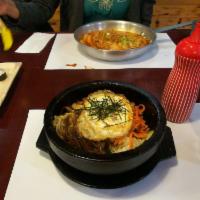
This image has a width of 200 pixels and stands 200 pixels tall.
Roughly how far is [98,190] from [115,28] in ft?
3.64

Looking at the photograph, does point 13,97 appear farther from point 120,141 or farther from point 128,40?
point 128,40

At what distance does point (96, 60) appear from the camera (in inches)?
55.7

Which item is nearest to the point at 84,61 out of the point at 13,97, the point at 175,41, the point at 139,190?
the point at 13,97

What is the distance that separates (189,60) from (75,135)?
410 mm

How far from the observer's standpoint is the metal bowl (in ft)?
4.42

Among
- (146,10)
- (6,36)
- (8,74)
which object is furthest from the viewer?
(146,10)

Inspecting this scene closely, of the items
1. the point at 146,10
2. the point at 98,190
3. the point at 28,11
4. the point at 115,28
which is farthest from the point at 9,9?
the point at 98,190

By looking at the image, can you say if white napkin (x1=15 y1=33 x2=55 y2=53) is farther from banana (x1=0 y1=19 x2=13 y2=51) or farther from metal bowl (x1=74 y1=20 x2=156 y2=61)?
metal bowl (x1=74 y1=20 x2=156 y2=61)

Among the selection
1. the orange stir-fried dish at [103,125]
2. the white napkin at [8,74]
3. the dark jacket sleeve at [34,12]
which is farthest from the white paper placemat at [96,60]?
the orange stir-fried dish at [103,125]

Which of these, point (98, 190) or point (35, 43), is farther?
point (35, 43)

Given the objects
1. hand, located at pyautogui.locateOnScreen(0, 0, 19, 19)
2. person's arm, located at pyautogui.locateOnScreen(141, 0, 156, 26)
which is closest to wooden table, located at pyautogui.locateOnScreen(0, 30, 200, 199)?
hand, located at pyautogui.locateOnScreen(0, 0, 19, 19)

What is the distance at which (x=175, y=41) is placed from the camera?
5.30 feet

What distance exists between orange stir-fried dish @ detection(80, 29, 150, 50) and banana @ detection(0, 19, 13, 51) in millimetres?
349

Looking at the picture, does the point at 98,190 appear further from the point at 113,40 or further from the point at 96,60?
the point at 113,40
